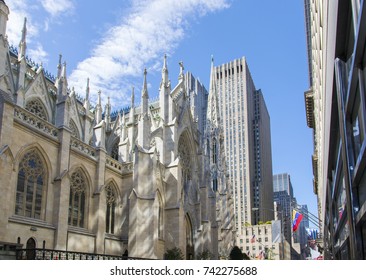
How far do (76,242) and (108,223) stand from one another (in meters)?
5.78

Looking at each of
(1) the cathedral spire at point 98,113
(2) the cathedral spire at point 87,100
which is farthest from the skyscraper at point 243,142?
(2) the cathedral spire at point 87,100

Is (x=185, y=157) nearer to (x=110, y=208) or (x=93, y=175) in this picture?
(x=110, y=208)

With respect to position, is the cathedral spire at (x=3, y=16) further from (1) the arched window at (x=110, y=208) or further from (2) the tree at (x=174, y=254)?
(2) the tree at (x=174, y=254)

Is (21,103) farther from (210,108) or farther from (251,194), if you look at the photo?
(251,194)

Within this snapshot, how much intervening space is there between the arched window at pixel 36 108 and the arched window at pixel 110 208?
27.5 feet

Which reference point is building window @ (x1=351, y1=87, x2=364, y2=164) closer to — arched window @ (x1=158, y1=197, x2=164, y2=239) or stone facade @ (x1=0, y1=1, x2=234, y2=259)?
Answer: stone facade @ (x1=0, y1=1, x2=234, y2=259)

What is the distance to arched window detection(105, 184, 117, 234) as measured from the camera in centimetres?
3394

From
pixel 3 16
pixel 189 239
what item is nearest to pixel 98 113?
pixel 189 239

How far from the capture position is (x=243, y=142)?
490 feet

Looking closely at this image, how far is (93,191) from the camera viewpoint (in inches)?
1243

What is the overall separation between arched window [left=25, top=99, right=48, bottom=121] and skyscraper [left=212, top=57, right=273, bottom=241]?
111303 mm

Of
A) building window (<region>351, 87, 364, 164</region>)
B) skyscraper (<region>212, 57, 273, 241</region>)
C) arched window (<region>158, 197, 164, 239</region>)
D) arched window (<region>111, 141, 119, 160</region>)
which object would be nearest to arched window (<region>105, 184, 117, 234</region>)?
arched window (<region>158, 197, 164, 239</region>)

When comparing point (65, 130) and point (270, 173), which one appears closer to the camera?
point (65, 130)
